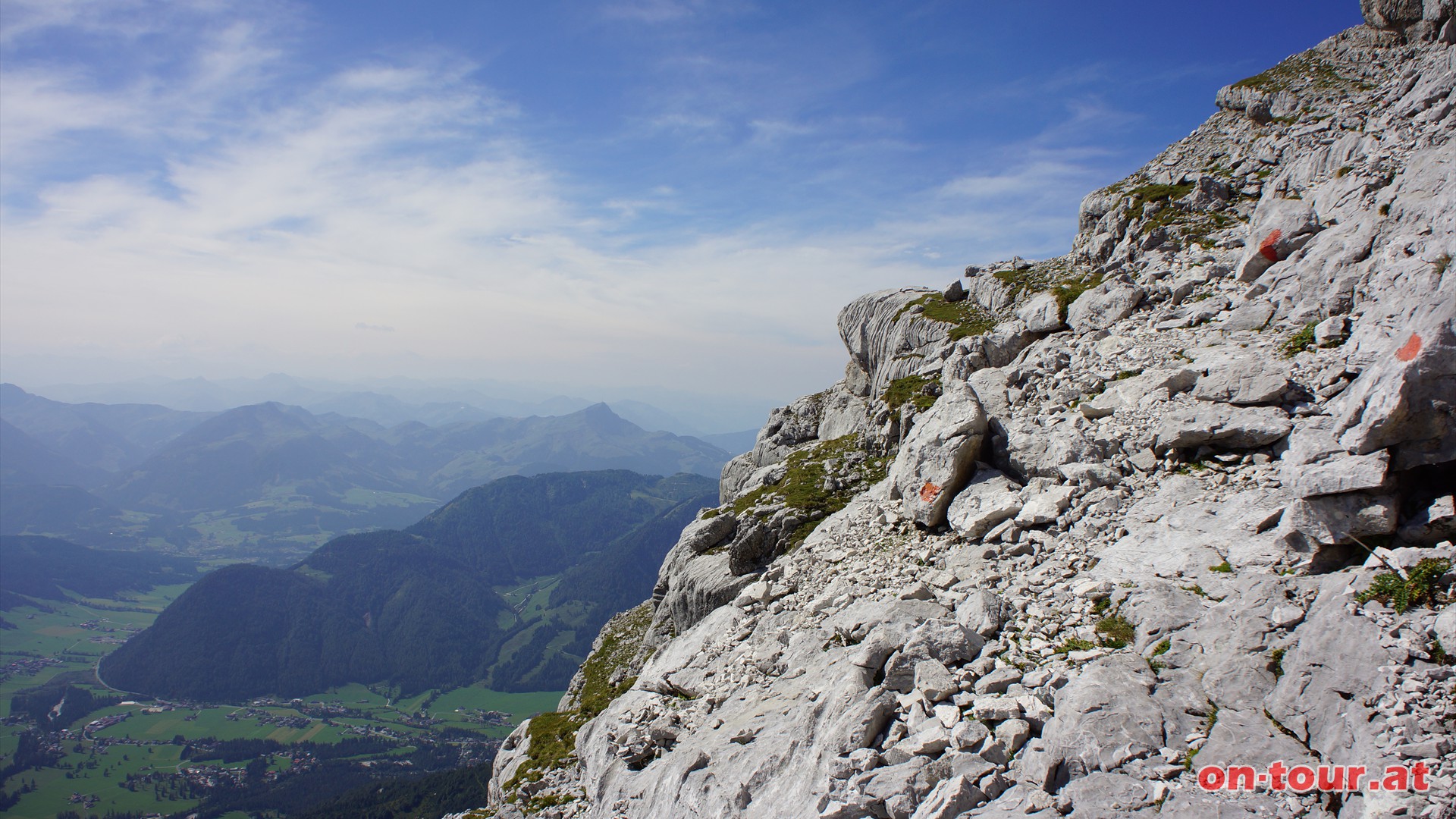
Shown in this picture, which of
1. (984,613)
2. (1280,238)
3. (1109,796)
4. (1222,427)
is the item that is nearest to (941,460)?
(1222,427)

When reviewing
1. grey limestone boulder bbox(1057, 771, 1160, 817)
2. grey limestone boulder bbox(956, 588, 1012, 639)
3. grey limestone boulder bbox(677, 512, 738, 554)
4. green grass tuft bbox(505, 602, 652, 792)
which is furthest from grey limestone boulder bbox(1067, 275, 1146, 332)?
green grass tuft bbox(505, 602, 652, 792)

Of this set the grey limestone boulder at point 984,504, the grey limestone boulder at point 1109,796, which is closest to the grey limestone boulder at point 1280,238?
the grey limestone boulder at point 984,504

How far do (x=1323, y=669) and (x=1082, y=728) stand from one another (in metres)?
4.34

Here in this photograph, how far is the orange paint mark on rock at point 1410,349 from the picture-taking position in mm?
15461

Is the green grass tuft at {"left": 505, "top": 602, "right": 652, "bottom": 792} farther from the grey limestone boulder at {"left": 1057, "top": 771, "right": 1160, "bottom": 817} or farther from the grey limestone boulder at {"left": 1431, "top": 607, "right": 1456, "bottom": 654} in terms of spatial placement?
the grey limestone boulder at {"left": 1431, "top": 607, "right": 1456, "bottom": 654}

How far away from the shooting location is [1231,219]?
3856 cm

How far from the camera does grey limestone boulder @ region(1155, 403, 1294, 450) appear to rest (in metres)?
19.4

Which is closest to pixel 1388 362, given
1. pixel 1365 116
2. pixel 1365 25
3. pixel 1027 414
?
pixel 1027 414

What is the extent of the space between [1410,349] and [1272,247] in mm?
17150

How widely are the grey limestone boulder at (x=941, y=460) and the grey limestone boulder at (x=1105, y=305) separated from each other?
32.4ft

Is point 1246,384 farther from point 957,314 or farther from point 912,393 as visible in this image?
point 957,314

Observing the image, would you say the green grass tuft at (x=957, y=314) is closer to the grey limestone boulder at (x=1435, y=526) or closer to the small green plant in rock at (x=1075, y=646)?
the grey limestone boulder at (x=1435, y=526)

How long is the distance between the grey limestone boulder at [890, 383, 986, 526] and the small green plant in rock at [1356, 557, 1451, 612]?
47.7 feet

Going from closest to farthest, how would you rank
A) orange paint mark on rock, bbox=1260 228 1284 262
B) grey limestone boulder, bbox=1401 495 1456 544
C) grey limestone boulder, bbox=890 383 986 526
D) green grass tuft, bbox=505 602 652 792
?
grey limestone boulder, bbox=1401 495 1456 544
grey limestone boulder, bbox=890 383 986 526
orange paint mark on rock, bbox=1260 228 1284 262
green grass tuft, bbox=505 602 652 792
